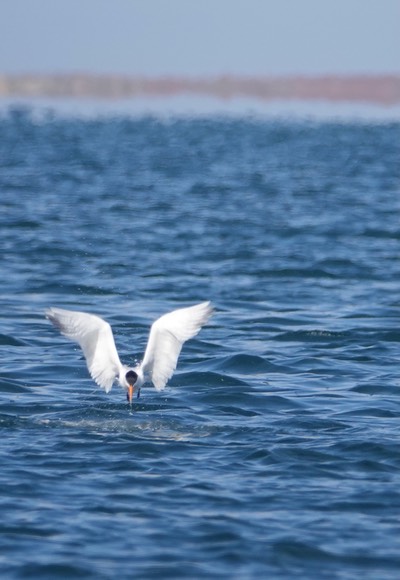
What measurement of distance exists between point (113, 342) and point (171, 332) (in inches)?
22.0

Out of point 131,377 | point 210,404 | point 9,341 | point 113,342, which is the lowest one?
point 210,404

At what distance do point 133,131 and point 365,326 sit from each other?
260ft

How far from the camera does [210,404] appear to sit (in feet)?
44.6

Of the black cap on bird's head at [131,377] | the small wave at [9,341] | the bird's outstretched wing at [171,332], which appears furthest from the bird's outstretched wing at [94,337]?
the small wave at [9,341]

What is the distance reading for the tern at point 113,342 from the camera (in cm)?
1227

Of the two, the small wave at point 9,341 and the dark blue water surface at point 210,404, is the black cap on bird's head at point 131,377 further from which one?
the small wave at point 9,341

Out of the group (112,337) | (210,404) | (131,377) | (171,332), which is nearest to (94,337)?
(112,337)

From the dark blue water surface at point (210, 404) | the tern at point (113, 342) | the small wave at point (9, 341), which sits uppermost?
the tern at point (113, 342)

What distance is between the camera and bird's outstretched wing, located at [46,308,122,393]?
12.2 metres

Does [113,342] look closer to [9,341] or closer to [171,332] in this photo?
[171,332]

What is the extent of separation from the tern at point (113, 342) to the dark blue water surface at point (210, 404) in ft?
1.63

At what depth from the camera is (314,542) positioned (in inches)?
367

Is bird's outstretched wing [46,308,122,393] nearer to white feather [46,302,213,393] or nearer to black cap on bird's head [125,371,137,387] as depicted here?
white feather [46,302,213,393]

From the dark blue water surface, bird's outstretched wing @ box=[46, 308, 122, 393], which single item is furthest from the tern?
the dark blue water surface
